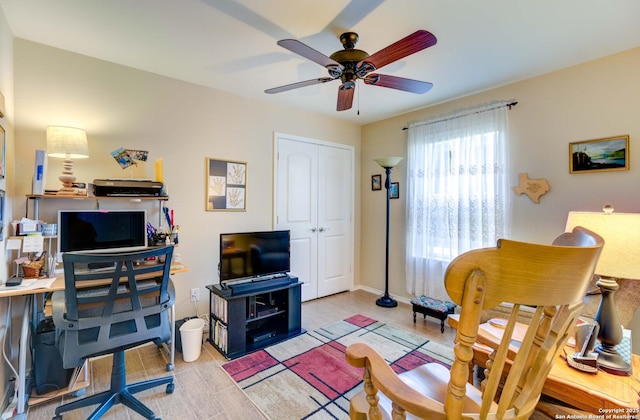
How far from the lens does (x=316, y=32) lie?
2051 mm

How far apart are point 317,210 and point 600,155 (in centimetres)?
290

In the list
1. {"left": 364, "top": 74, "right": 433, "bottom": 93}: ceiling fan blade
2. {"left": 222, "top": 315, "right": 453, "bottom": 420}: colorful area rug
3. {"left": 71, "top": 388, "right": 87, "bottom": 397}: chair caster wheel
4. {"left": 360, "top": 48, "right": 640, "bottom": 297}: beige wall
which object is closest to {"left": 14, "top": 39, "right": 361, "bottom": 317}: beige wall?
{"left": 71, "top": 388, "right": 87, "bottom": 397}: chair caster wheel

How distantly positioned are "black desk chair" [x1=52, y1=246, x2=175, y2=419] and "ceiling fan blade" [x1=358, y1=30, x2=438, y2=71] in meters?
1.77

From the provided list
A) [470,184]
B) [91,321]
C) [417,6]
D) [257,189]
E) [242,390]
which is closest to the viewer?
[91,321]

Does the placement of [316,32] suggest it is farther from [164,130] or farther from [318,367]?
[318,367]

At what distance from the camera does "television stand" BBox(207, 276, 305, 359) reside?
100 inches

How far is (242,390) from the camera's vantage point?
2.06m

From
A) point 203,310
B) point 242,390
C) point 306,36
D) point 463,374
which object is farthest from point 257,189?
point 463,374

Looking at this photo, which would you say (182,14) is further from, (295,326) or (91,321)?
(295,326)

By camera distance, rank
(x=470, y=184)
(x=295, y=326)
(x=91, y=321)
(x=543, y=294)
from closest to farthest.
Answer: (x=543, y=294) < (x=91, y=321) < (x=295, y=326) < (x=470, y=184)

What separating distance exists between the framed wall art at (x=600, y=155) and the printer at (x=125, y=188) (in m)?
3.61

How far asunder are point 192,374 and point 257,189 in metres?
1.95

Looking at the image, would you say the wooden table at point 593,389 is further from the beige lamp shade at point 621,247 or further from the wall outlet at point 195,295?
the wall outlet at point 195,295

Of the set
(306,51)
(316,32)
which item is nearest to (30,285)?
(306,51)
